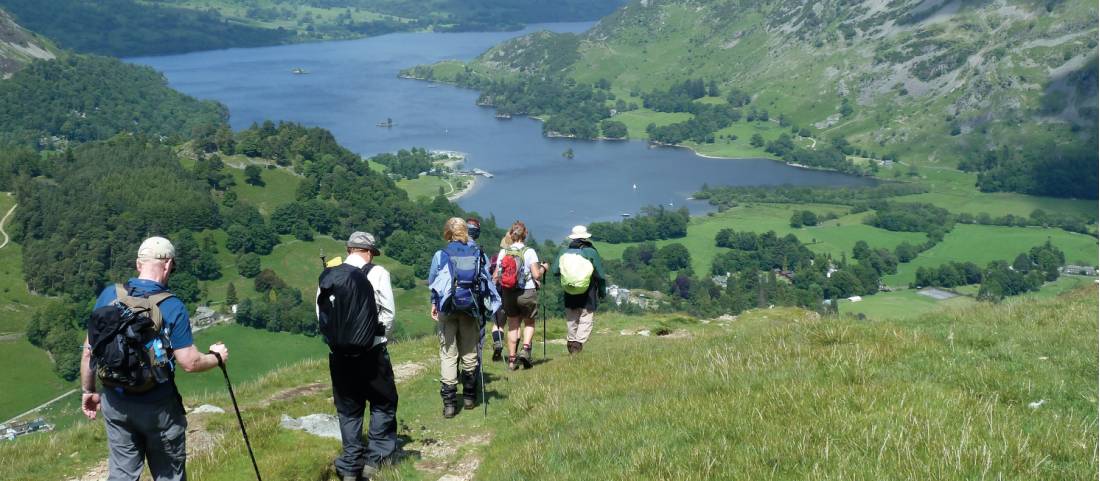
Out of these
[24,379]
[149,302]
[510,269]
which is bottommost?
[24,379]

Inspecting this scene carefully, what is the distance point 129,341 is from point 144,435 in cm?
126

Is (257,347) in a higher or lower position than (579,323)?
lower

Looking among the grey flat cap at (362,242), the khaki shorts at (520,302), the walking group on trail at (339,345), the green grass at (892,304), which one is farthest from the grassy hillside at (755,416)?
the green grass at (892,304)

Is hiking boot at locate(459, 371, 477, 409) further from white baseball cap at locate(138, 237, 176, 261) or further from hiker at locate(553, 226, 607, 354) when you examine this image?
white baseball cap at locate(138, 237, 176, 261)

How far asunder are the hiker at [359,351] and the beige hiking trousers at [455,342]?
9.39 feet

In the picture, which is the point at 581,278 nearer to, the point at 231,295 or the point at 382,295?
the point at 382,295

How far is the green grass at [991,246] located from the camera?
165262 mm

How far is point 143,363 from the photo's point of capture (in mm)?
8438

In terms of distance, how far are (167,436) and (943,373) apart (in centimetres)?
927

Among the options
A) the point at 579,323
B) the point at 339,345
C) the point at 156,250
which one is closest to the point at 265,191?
the point at 579,323

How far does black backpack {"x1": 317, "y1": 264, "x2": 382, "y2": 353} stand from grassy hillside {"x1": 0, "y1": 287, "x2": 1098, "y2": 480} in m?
1.86

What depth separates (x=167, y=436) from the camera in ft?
29.6

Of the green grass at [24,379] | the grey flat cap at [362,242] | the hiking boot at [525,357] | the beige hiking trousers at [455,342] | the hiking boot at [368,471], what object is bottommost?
the green grass at [24,379]

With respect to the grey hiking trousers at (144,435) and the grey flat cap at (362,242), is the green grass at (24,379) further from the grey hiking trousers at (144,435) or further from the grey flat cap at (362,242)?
the grey hiking trousers at (144,435)
